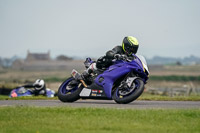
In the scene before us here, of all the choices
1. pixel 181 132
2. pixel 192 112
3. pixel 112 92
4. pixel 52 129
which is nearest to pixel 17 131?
pixel 52 129

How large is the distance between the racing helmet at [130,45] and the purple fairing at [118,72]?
233mm

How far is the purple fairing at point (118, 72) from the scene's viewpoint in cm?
1423

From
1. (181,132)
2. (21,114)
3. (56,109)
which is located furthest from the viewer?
(56,109)

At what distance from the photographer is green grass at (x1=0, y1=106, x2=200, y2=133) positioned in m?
9.59

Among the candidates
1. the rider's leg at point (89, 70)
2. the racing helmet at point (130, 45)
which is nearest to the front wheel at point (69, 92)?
the rider's leg at point (89, 70)

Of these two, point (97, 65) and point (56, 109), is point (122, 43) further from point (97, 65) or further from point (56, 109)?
point (56, 109)

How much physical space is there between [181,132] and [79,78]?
251 inches

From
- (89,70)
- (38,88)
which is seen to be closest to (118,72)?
(89,70)

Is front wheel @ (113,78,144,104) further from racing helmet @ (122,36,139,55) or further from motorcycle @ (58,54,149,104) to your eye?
racing helmet @ (122,36,139,55)

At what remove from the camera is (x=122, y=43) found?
47.9 feet

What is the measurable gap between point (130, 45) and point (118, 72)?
867mm

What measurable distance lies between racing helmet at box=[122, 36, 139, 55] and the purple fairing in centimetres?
23

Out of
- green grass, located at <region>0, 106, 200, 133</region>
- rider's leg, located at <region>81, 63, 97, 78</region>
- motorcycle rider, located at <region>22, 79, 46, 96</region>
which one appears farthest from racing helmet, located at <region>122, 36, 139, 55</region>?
motorcycle rider, located at <region>22, 79, 46, 96</region>

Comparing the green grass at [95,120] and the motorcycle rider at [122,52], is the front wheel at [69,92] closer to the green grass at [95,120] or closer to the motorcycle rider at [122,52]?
the motorcycle rider at [122,52]
